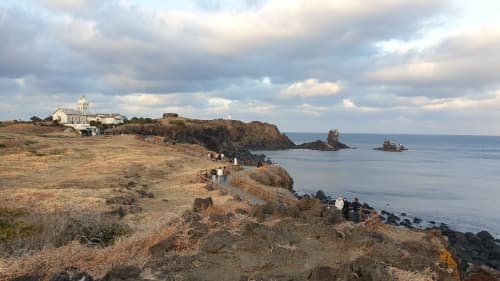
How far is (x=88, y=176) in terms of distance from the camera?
99.2 feet

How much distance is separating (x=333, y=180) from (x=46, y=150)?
37704 mm

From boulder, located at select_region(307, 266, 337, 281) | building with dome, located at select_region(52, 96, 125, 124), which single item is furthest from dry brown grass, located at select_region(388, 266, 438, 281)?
building with dome, located at select_region(52, 96, 125, 124)

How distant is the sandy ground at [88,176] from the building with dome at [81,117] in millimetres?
45925

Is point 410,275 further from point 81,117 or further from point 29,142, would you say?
point 81,117

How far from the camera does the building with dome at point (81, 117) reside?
A: 96.9 meters

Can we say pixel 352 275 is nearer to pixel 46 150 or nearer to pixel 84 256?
pixel 84 256

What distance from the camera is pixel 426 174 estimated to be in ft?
237

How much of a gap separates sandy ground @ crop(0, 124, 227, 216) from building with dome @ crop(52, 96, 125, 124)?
4593 centimetres

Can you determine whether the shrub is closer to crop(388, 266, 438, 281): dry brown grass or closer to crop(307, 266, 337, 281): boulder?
crop(307, 266, 337, 281): boulder

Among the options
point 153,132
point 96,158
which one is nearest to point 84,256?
point 96,158

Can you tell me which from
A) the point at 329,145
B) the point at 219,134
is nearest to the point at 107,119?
the point at 219,134

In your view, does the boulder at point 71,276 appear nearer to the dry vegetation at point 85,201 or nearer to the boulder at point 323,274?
the dry vegetation at point 85,201

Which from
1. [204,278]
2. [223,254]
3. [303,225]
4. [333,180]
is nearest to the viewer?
[204,278]

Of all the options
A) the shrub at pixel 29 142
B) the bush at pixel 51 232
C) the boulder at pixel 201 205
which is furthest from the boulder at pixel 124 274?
the shrub at pixel 29 142
